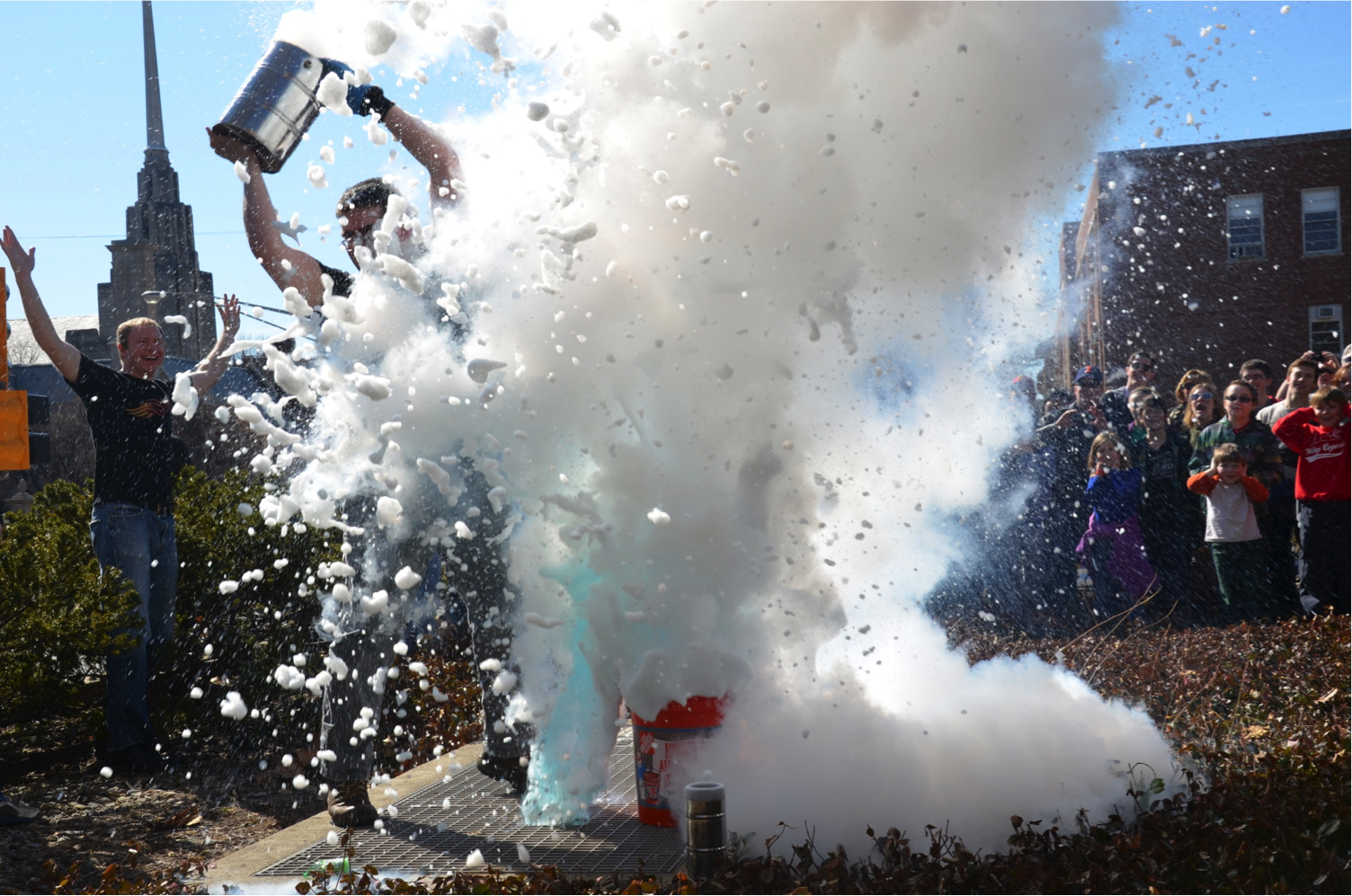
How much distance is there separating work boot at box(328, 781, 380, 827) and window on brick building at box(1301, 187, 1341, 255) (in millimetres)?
25777

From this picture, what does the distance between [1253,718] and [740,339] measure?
9.06 feet

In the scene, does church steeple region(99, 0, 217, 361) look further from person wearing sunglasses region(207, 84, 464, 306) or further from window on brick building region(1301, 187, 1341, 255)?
person wearing sunglasses region(207, 84, 464, 306)

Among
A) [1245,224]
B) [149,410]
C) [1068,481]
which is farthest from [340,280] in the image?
[1245,224]

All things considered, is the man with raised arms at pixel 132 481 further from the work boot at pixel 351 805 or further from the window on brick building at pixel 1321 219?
the window on brick building at pixel 1321 219

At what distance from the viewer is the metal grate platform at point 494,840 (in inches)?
127

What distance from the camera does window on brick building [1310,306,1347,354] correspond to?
2416 centimetres

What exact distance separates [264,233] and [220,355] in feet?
2.30

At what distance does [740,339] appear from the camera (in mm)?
3309

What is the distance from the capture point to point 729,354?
331cm

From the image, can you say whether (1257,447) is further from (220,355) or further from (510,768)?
(220,355)

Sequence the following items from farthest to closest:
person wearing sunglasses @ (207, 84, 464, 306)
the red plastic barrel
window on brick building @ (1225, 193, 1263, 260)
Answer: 1. window on brick building @ (1225, 193, 1263, 260)
2. person wearing sunglasses @ (207, 84, 464, 306)
3. the red plastic barrel

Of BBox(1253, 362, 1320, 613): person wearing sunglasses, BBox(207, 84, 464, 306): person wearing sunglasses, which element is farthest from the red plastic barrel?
BBox(1253, 362, 1320, 613): person wearing sunglasses

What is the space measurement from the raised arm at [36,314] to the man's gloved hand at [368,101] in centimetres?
187

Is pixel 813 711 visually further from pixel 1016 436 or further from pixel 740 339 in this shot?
pixel 1016 436
